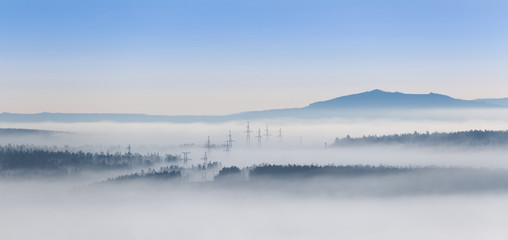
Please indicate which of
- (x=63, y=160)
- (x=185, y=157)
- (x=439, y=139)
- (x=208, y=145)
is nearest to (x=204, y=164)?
(x=185, y=157)

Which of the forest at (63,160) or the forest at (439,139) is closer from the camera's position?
the forest at (63,160)

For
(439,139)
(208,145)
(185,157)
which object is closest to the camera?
(208,145)

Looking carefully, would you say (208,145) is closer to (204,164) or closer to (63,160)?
(204,164)

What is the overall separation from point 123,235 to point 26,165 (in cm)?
1626

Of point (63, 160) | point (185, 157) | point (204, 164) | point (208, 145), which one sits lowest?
point (204, 164)

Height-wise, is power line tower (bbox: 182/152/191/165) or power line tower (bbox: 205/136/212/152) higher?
power line tower (bbox: 205/136/212/152)

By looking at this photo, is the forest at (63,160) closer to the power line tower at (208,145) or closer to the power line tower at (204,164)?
the power line tower at (204,164)

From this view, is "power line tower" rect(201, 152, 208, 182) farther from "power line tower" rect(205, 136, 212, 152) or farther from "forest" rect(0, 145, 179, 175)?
"forest" rect(0, 145, 179, 175)

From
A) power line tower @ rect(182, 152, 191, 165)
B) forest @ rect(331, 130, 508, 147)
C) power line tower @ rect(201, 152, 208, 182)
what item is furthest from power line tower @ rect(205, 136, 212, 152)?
forest @ rect(331, 130, 508, 147)

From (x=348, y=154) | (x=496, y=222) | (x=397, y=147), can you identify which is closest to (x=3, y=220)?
(x=348, y=154)

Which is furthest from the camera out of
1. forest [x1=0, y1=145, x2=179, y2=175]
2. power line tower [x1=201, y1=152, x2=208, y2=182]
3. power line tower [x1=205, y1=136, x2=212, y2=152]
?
power line tower [x1=201, y1=152, x2=208, y2=182]

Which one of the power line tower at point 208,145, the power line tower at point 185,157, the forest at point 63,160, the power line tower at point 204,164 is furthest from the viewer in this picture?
the power line tower at point 204,164

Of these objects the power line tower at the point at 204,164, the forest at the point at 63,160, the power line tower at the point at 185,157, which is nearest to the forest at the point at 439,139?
the power line tower at the point at 204,164

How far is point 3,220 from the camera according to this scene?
250 ft
